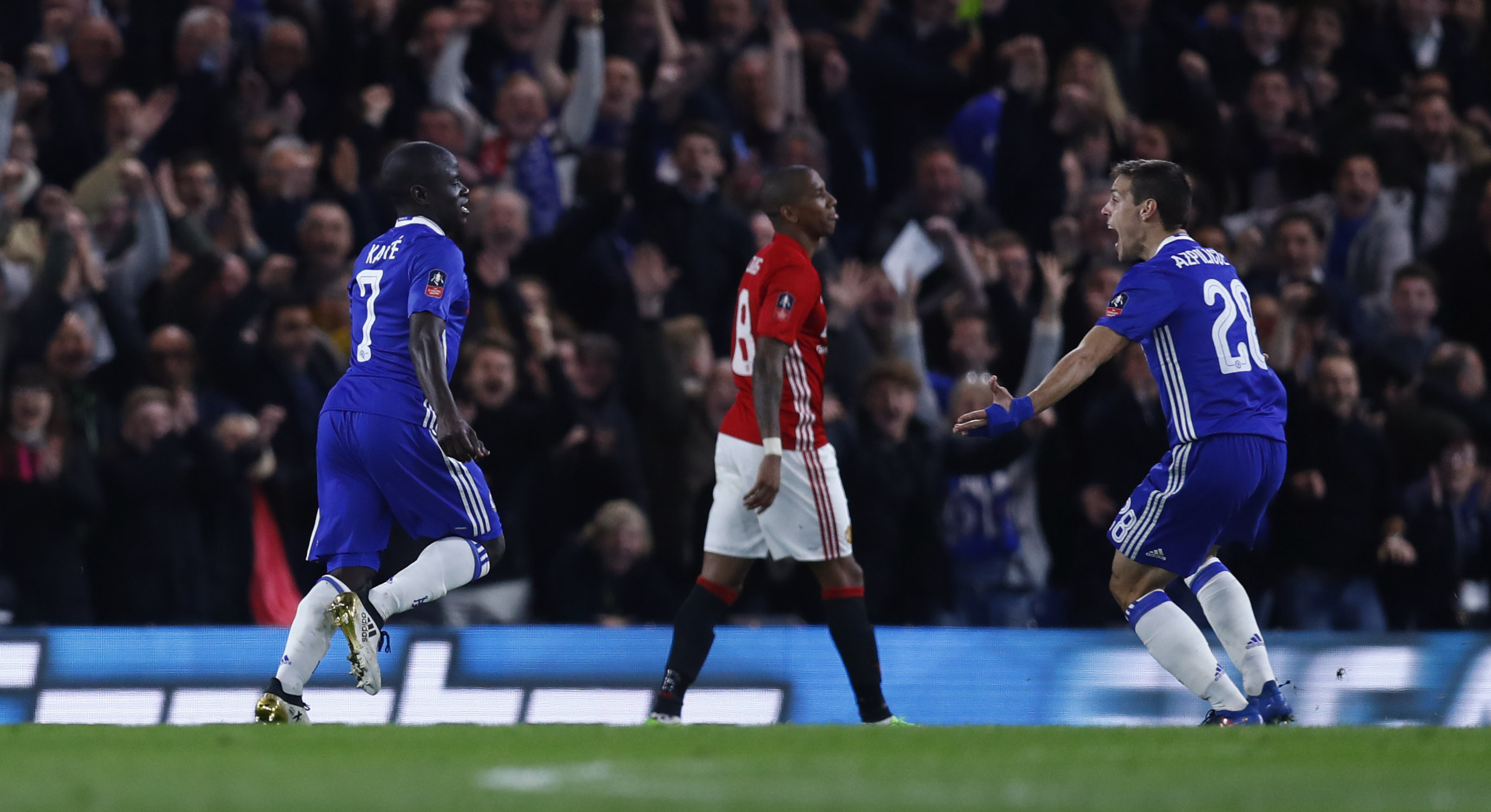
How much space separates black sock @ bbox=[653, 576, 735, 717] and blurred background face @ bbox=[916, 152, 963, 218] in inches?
199

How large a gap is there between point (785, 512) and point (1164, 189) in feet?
6.44

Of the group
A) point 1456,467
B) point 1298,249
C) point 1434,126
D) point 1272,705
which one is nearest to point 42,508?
point 1272,705

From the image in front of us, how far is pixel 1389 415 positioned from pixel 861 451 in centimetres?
336

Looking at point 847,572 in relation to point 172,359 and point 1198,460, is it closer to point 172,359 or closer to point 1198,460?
point 1198,460

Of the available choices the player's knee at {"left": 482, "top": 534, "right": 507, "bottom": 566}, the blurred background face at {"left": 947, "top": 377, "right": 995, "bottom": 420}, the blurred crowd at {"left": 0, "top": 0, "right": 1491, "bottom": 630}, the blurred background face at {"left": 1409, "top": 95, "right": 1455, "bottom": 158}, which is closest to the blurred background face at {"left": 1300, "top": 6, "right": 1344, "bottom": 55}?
the blurred crowd at {"left": 0, "top": 0, "right": 1491, "bottom": 630}

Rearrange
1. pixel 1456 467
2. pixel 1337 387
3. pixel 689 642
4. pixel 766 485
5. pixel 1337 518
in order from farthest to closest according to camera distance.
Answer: pixel 1456 467 < pixel 1337 387 < pixel 1337 518 < pixel 689 642 < pixel 766 485

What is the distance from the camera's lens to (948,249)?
40.0 feet

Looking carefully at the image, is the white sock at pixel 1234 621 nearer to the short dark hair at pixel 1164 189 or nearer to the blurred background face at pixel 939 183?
the short dark hair at pixel 1164 189

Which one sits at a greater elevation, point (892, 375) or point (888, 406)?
point (892, 375)

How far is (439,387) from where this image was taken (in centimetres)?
714

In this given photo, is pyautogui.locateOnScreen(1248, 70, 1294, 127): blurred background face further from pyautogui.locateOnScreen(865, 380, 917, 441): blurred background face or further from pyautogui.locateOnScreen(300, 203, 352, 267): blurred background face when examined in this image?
pyautogui.locateOnScreen(300, 203, 352, 267): blurred background face

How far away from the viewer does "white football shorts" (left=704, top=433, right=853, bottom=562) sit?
7.90 m

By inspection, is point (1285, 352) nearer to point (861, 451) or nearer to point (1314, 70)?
point (861, 451)

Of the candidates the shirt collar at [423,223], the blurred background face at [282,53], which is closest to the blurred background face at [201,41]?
the blurred background face at [282,53]
